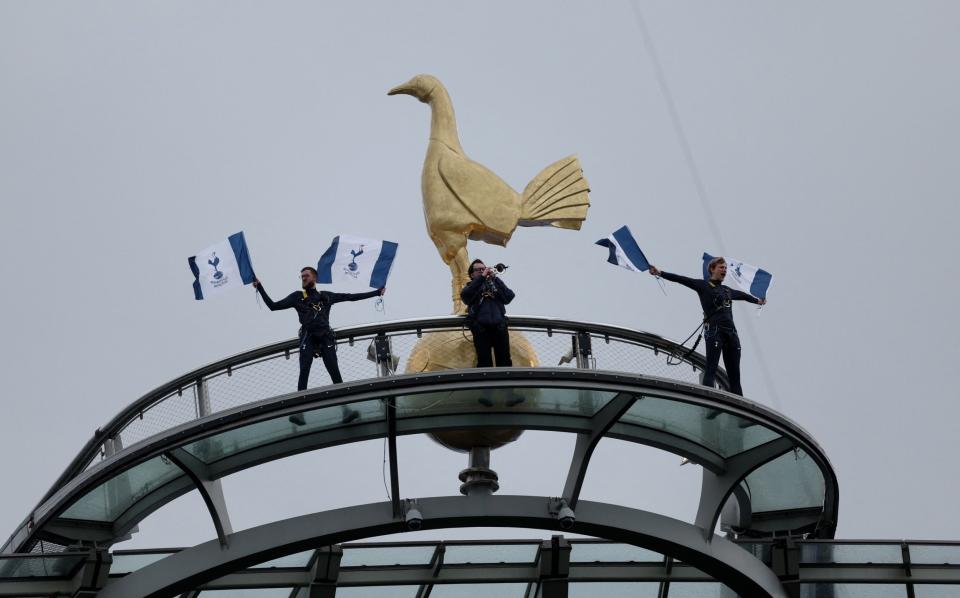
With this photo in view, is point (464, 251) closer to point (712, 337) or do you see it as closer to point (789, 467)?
point (712, 337)

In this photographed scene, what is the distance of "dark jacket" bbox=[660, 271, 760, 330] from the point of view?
85.4 feet

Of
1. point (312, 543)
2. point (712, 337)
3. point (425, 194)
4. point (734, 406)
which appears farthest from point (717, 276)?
point (312, 543)

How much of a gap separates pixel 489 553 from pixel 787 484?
491 cm

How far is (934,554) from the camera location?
2831cm

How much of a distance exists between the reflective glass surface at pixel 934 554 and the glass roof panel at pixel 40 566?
13.3 metres

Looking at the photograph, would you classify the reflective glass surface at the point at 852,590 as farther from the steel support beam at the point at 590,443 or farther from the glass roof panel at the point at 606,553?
the steel support beam at the point at 590,443

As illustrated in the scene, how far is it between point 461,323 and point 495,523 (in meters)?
2.93

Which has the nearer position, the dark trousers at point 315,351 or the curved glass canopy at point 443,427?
the curved glass canopy at point 443,427

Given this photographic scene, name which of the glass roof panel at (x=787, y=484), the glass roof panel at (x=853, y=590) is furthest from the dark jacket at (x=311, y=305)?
the glass roof panel at (x=853, y=590)

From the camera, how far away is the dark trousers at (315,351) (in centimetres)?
2495

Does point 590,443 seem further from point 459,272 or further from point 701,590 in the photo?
point 701,590

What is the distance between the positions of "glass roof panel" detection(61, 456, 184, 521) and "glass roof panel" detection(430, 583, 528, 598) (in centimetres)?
511

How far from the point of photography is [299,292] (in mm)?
25828

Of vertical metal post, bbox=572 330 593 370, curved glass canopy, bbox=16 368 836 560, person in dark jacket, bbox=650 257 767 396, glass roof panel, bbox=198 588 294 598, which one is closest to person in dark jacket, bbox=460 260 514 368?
curved glass canopy, bbox=16 368 836 560
